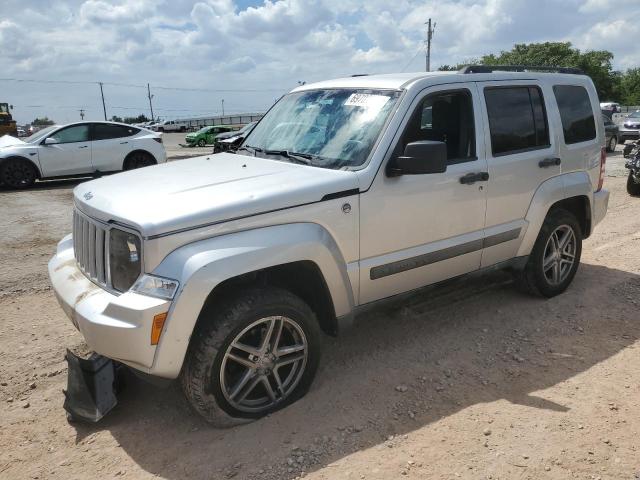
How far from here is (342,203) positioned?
3.30 m

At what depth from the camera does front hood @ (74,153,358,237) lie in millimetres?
2852

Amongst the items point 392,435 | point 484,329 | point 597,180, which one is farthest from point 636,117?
point 392,435

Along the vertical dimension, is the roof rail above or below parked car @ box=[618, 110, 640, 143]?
above

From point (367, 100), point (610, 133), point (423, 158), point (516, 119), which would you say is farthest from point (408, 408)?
point (610, 133)

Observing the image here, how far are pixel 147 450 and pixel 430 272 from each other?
2.20 m

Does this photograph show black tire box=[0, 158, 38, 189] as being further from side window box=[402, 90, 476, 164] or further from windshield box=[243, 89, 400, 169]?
side window box=[402, 90, 476, 164]

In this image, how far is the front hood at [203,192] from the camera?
285cm

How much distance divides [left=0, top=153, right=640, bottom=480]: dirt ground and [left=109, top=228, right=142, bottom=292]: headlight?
0.95 metres

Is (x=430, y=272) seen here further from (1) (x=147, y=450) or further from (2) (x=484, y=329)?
(1) (x=147, y=450)

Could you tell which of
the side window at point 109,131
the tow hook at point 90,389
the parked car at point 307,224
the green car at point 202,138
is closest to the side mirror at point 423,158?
the parked car at point 307,224

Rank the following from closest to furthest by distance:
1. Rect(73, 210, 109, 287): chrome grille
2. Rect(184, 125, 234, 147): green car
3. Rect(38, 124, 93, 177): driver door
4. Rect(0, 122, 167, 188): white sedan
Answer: Rect(73, 210, 109, 287): chrome grille < Rect(0, 122, 167, 188): white sedan < Rect(38, 124, 93, 177): driver door < Rect(184, 125, 234, 147): green car

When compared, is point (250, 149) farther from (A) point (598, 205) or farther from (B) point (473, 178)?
(A) point (598, 205)

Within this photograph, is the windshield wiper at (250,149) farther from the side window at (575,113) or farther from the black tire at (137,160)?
the black tire at (137,160)

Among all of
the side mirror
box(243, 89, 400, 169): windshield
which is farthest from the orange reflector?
the side mirror
